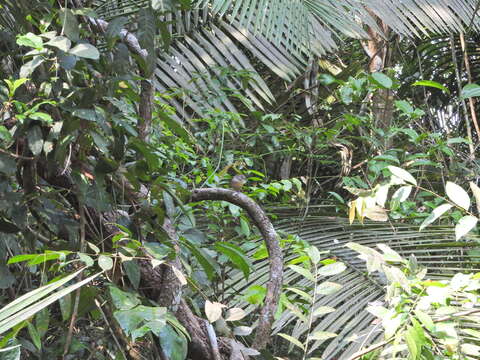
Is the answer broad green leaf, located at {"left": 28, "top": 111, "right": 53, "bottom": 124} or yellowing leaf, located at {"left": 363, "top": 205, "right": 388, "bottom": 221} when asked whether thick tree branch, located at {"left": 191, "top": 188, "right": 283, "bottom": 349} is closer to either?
yellowing leaf, located at {"left": 363, "top": 205, "right": 388, "bottom": 221}

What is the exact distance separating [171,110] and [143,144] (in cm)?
90

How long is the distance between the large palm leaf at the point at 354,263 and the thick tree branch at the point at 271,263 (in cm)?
37

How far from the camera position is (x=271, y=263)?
1020 mm

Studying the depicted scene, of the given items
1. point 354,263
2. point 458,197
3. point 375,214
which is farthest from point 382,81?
point 458,197

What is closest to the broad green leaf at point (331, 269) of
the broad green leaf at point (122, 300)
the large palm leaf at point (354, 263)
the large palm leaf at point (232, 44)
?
the broad green leaf at point (122, 300)

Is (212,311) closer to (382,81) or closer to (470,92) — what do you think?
(382,81)

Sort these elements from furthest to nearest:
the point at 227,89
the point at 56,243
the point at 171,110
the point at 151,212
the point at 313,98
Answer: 1. the point at 313,98
2. the point at 227,89
3. the point at 171,110
4. the point at 56,243
5. the point at 151,212

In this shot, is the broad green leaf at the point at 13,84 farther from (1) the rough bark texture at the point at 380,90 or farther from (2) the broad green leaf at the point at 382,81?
(1) the rough bark texture at the point at 380,90

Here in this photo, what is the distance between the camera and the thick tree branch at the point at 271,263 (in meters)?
0.98

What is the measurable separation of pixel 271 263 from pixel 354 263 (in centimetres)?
84

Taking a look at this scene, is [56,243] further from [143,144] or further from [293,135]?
[293,135]

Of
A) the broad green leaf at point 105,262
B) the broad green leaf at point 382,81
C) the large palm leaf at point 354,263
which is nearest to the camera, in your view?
the broad green leaf at point 105,262

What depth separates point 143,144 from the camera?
1059 mm

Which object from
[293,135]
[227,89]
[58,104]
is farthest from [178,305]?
[293,135]
